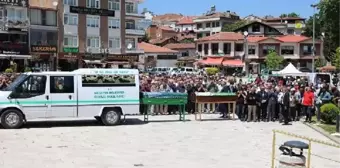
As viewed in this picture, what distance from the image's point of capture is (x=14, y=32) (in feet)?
198

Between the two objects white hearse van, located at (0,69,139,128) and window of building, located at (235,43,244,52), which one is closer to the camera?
white hearse van, located at (0,69,139,128)

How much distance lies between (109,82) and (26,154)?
7.04 metres

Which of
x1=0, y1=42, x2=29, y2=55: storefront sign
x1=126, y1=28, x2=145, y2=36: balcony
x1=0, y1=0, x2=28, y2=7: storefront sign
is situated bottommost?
x1=0, y1=42, x2=29, y2=55: storefront sign

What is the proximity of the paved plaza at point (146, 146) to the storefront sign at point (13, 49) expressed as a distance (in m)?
39.3

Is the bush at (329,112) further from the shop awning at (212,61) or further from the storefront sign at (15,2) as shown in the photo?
the shop awning at (212,61)

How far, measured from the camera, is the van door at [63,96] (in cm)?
1933

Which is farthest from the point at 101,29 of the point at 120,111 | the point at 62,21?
the point at 120,111

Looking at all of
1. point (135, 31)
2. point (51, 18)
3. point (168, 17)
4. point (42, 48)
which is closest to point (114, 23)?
point (135, 31)

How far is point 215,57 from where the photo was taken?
309 ft

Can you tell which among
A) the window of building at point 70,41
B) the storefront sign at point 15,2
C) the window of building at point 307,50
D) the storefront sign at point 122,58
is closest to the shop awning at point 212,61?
the window of building at point 307,50

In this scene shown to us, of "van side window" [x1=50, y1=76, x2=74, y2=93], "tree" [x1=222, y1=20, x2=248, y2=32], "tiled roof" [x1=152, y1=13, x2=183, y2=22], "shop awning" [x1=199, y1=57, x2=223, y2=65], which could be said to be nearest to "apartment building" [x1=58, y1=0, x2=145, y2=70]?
"shop awning" [x1=199, y1=57, x2=223, y2=65]

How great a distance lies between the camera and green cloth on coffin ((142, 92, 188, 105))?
71.6 feet

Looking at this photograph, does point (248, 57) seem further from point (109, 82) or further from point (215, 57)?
point (109, 82)

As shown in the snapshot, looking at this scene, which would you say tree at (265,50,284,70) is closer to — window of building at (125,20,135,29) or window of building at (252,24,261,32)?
window of building at (252,24,261,32)
